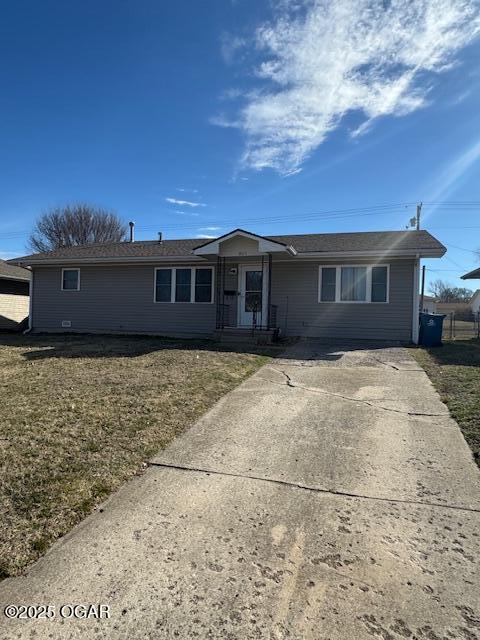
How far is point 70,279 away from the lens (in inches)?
638

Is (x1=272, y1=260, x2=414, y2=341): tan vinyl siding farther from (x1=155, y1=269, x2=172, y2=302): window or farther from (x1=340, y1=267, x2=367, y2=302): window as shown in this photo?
(x1=155, y1=269, x2=172, y2=302): window

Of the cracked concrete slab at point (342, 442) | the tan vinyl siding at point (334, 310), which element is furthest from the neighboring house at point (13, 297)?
the cracked concrete slab at point (342, 442)

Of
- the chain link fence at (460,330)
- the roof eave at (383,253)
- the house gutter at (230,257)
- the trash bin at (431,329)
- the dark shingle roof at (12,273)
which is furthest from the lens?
the dark shingle roof at (12,273)

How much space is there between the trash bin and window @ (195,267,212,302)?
6.59 m

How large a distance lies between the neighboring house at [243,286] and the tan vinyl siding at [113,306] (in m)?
0.04

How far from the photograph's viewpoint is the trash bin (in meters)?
12.1

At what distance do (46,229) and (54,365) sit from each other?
3768cm

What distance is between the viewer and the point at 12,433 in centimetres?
413

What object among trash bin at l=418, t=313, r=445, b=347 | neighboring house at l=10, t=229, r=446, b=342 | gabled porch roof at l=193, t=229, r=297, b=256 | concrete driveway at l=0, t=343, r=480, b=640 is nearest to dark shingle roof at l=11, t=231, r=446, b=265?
neighboring house at l=10, t=229, r=446, b=342

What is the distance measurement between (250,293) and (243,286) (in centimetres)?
33

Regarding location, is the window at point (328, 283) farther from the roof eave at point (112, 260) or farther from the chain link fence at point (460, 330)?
the chain link fence at point (460, 330)

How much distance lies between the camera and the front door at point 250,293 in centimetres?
1365

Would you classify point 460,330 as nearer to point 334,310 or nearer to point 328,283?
point 334,310

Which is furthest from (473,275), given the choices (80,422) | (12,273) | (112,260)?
(12,273)
